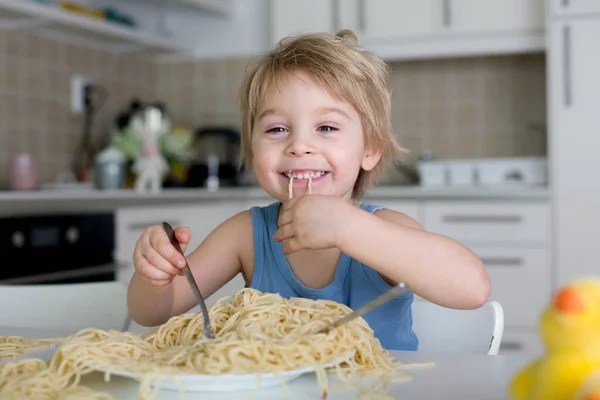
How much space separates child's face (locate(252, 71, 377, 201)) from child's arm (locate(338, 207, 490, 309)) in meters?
0.29

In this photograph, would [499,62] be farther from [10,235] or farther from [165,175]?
[10,235]

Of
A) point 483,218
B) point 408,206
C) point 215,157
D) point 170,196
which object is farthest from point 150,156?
point 483,218

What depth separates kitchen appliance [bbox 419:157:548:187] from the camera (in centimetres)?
325

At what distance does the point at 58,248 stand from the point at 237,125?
1.61m

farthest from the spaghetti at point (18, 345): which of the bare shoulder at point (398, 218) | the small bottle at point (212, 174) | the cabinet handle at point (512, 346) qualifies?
the small bottle at point (212, 174)

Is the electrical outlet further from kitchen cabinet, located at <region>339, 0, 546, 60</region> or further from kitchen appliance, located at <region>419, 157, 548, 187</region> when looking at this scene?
kitchen appliance, located at <region>419, 157, 548, 187</region>

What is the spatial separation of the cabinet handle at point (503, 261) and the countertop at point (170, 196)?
23 cm

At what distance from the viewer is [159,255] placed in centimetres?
90

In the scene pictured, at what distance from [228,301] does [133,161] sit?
2.44m

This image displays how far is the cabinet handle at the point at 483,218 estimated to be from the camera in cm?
298

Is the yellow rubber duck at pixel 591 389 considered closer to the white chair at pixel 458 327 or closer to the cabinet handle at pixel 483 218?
the white chair at pixel 458 327

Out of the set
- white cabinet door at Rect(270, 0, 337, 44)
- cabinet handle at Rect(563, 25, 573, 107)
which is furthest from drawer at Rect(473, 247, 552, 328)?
white cabinet door at Rect(270, 0, 337, 44)

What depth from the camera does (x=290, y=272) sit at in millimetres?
1172

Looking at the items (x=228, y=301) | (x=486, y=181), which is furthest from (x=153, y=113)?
(x=228, y=301)
